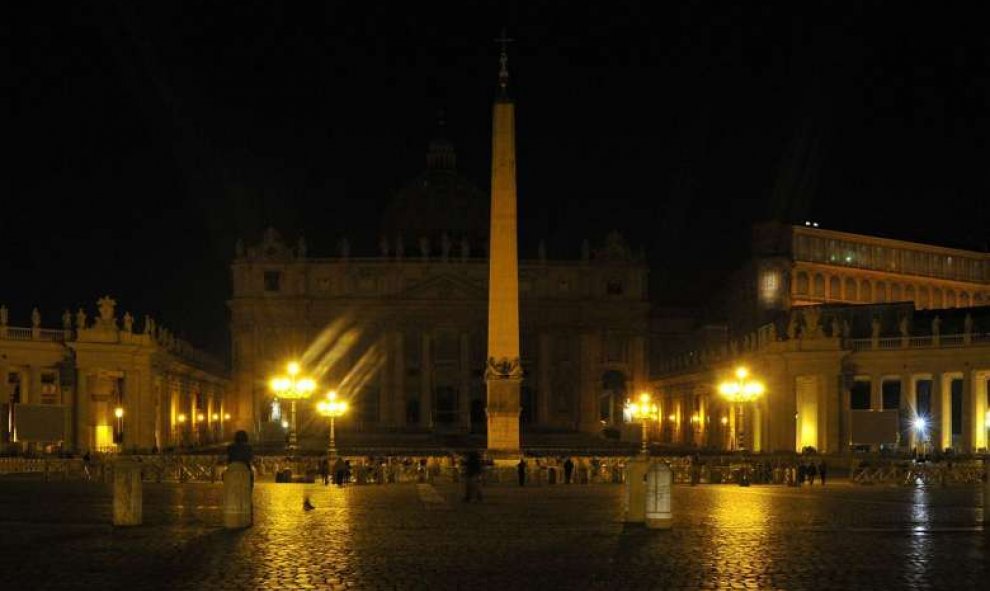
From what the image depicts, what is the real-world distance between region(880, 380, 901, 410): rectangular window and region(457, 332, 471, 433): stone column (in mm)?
45406

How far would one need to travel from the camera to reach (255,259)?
120500 mm

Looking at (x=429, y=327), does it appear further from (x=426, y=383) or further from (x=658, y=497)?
(x=658, y=497)

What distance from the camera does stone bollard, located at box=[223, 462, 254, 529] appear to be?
26000mm

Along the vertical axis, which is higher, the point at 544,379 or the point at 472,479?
the point at 544,379

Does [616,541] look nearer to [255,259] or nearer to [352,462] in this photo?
[352,462]

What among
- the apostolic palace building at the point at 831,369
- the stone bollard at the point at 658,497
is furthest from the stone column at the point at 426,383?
the stone bollard at the point at 658,497

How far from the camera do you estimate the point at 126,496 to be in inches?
1038

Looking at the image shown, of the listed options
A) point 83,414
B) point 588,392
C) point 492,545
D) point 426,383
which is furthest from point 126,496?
point 588,392

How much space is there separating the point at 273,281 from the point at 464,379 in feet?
56.4

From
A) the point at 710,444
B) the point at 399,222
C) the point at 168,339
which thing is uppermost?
the point at 399,222

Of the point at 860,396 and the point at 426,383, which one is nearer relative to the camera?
the point at 860,396

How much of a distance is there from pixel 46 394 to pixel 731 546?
62.3 m

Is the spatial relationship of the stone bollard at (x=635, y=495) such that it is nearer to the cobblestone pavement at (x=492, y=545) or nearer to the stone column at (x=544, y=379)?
the cobblestone pavement at (x=492, y=545)

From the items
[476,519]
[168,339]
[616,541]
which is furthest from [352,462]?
[168,339]
